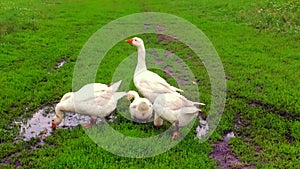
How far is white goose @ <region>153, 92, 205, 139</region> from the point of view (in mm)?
6969

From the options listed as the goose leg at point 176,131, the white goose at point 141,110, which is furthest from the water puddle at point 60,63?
the goose leg at point 176,131

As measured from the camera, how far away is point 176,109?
700cm

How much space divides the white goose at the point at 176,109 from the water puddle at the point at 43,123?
5.03 feet

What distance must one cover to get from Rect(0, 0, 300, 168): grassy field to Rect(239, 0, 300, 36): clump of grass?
5 centimetres

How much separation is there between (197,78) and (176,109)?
4430mm

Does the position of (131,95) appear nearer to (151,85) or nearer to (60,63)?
(151,85)

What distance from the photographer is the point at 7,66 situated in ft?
38.9

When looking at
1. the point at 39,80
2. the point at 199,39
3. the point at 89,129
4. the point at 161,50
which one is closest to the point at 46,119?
the point at 89,129

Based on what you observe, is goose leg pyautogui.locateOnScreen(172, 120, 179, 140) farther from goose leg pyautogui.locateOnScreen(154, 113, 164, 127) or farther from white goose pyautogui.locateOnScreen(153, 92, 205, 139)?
goose leg pyautogui.locateOnScreen(154, 113, 164, 127)

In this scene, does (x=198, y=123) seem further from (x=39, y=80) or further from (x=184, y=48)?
(x=184, y=48)

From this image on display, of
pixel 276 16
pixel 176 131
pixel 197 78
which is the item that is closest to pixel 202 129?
pixel 176 131

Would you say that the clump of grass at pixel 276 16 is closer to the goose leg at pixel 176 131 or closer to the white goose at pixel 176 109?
the white goose at pixel 176 109

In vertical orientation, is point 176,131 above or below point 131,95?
below

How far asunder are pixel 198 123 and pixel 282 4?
15.6 meters
